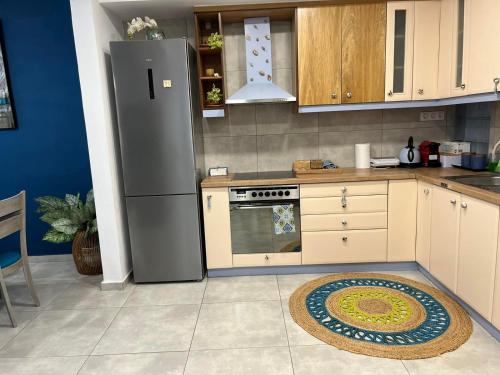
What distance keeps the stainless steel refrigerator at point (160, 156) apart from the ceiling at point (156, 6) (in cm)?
36

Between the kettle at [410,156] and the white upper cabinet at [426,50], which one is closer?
the white upper cabinet at [426,50]

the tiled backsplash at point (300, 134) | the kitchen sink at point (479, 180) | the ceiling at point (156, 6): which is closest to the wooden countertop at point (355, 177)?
the kitchen sink at point (479, 180)

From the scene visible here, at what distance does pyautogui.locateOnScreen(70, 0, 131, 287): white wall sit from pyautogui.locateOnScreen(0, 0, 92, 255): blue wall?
2.24 feet

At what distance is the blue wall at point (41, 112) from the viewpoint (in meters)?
3.41

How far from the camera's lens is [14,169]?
12.0 feet

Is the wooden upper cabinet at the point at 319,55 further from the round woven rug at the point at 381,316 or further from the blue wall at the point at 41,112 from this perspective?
the blue wall at the point at 41,112

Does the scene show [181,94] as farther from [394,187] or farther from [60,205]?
[394,187]

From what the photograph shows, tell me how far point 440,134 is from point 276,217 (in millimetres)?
1851

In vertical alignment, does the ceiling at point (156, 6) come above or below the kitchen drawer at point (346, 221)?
above

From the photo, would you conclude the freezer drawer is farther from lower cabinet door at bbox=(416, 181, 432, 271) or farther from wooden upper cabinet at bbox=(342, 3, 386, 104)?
lower cabinet door at bbox=(416, 181, 432, 271)

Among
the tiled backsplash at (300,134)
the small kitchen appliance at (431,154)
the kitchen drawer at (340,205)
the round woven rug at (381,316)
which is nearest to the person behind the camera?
the round woven rug at (381,316)

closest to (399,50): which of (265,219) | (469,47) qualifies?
(469,47)

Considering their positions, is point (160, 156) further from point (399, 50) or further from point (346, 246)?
point (399, 50)

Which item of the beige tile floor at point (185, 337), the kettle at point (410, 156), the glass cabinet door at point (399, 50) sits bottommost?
the beige tile floor at point (185, 337)
